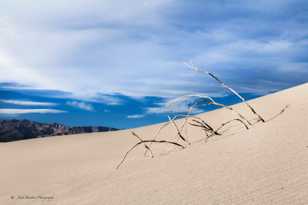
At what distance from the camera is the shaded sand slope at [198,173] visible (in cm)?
166

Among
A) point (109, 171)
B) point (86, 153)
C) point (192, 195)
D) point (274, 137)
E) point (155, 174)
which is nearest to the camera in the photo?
point (192, 195)

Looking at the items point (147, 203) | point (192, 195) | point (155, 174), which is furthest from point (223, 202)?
point (155, 174)

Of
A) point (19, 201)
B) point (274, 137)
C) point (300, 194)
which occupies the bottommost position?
point (19, 201)

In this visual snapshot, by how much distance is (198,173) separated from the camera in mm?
2035

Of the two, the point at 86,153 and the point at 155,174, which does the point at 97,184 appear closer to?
the point at 155,174

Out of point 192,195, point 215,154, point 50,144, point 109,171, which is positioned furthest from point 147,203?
point 50,144

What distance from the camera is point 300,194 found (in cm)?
150

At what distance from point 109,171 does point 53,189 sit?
0.38 metres

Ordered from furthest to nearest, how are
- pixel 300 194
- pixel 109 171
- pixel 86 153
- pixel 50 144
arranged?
1. pixel 50 144
2. pixel 86 153
3. pixel 109 171
4. pixel 300 194

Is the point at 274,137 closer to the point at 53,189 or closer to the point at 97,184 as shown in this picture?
the point at 97,184

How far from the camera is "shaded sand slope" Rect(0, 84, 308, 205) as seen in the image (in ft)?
5.45

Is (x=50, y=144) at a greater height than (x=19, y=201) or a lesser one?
greater

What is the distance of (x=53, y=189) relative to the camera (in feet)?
8.88

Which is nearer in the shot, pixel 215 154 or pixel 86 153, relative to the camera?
pixel 215 154
